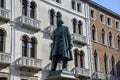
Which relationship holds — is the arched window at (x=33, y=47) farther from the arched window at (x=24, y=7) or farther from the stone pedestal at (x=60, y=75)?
the stone pedestal at (x=60, y=75)

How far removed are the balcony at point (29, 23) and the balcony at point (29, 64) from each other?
257 centimetres

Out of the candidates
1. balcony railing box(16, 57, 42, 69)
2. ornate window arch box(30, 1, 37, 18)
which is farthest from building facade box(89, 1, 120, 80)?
ornate window arch box(30, 1, 37, 18)

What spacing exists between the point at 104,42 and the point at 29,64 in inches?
506

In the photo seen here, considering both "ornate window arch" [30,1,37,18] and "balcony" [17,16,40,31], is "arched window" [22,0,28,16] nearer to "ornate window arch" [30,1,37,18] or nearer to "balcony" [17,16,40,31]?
"ornate window arch" [30,1,37,18]

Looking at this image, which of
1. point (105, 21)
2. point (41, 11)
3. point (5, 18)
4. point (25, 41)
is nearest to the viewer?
point (5, 18)

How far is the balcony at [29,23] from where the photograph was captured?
2770 centimetres

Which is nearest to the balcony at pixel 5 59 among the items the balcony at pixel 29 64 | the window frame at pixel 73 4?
the balcony at pixel 29 64

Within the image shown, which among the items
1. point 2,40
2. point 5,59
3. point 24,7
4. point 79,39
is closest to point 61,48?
point 5,59

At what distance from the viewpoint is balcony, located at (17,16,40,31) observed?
2770 centimetres

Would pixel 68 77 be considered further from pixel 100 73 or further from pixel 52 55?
pixel 100 73

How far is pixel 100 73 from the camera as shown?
116 feet

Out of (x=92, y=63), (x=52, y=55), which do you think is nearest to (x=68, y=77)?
(x=52, y=55)

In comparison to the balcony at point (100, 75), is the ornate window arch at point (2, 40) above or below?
above

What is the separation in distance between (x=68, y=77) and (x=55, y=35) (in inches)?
81.8
